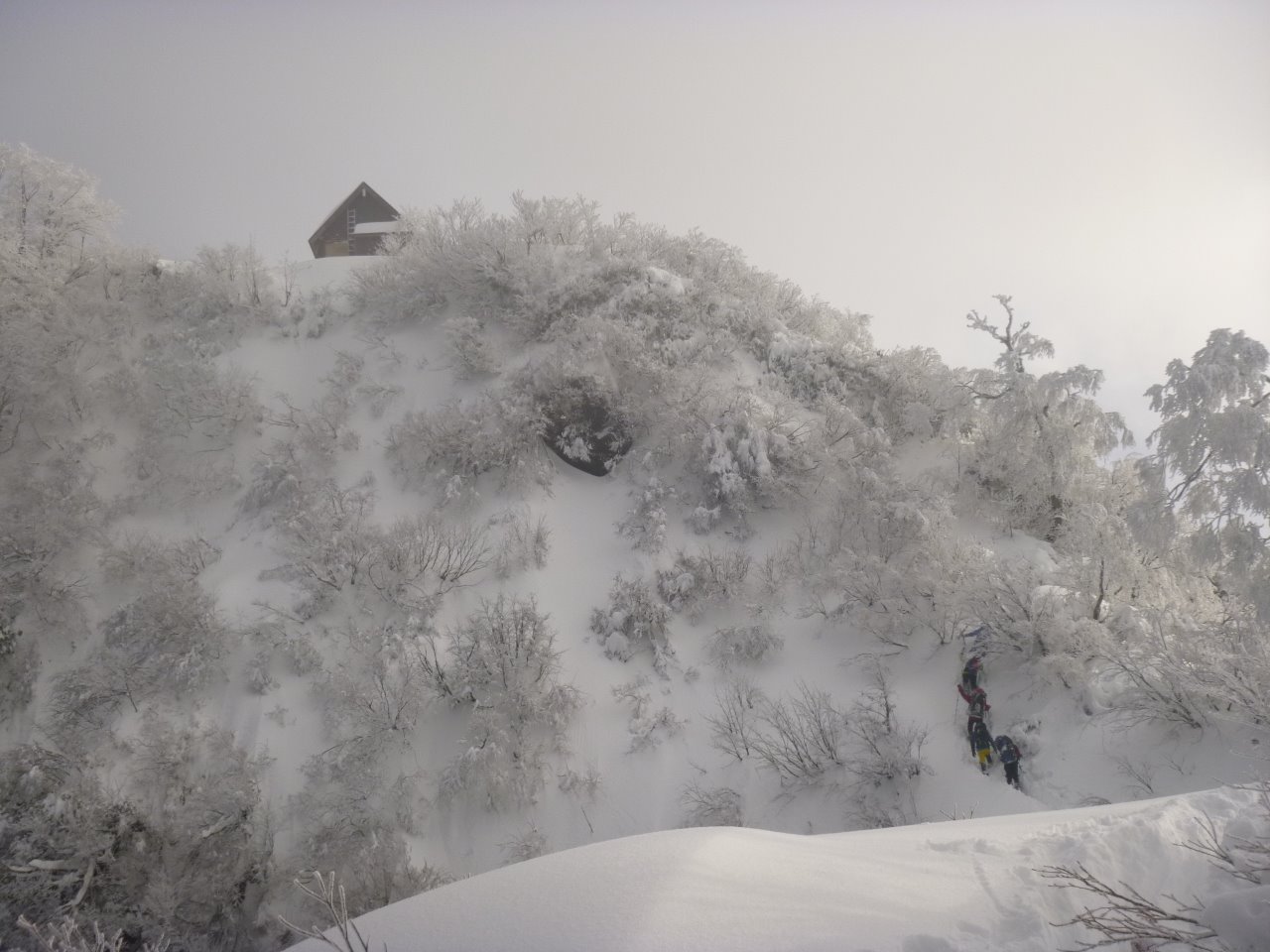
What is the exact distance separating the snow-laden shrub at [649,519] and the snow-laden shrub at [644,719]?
9.85 ft

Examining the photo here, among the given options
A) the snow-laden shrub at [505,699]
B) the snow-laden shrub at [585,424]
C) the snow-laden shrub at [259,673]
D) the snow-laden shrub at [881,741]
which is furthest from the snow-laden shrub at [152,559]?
the snow-laden shrub at [881,741]

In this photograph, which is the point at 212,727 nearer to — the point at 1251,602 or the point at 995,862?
the point at 995,862

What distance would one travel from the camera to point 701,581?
11570mm

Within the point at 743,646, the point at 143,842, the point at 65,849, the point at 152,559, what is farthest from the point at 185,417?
the point at 743,646

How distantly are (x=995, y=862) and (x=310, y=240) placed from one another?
30408 mm

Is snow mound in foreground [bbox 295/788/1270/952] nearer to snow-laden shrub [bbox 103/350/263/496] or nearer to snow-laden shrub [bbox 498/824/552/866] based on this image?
snow-laden shrub [bbox 498/824/552/866]

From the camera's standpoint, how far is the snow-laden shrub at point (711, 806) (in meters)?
8.30

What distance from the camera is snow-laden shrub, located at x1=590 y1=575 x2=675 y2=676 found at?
1069 cm

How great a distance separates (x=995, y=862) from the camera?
3.95m

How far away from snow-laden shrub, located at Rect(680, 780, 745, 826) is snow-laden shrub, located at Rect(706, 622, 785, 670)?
7.23 feet

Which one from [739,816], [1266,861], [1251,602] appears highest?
[1251,602]

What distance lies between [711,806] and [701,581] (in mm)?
4181

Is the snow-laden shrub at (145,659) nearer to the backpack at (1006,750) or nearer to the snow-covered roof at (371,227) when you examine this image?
the backpack at (1006,750)

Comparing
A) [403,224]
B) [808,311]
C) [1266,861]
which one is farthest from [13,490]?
[808,311]
